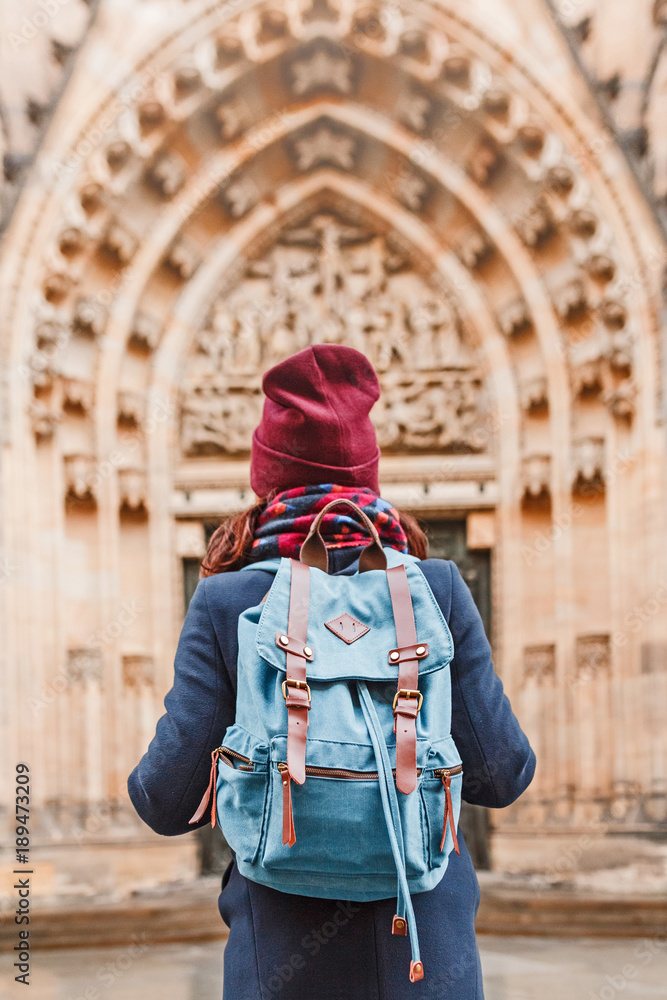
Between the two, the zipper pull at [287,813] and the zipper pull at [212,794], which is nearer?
the zipper pull at [287,813]

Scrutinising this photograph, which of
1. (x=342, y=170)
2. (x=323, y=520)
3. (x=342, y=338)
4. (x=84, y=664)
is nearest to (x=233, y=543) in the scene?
(x=323, y=520)

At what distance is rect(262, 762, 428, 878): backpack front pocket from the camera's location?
116cm

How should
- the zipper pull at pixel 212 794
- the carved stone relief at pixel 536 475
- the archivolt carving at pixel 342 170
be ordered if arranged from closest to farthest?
the zipper pull at pixel 212 794 < the archivolt carving at pixel 342 170 < the carved stone relief at pixel 536 475

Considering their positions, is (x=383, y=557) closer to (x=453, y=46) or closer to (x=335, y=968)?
(x=335, y=968)

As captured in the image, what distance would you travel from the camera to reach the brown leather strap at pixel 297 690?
1153 millimetres

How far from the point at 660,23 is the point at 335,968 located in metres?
7.08

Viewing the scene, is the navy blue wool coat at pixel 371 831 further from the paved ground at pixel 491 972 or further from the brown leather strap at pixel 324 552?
the paved ground at pixel 491 972

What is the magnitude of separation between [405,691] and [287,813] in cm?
20

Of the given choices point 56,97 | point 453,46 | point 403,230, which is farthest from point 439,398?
point 56,97

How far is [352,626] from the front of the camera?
1.25m

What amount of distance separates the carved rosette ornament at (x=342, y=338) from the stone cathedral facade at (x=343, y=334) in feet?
0.08

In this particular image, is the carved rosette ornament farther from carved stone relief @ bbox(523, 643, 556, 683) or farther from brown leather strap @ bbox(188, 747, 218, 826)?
brown leather strap @ bbox(188, 747, 218, 826)

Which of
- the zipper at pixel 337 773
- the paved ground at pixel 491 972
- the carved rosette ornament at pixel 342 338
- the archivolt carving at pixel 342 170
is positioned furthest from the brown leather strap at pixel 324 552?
the carved rosette ornament at pixel 342 338

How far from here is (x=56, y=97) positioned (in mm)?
6969
